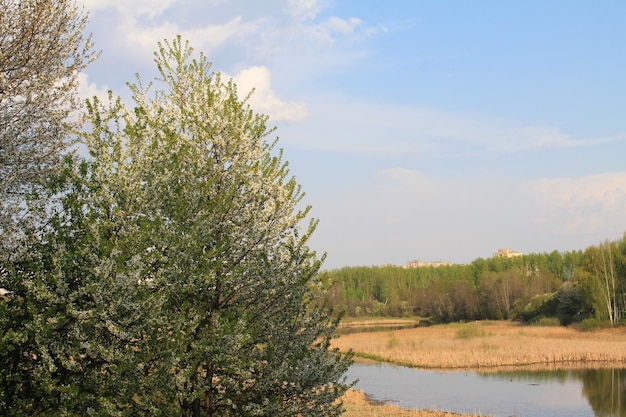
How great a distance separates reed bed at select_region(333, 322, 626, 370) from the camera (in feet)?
135

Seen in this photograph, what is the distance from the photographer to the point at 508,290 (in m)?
89.1

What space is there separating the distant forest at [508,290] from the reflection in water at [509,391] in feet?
23.5

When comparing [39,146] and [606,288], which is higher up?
[39,146]

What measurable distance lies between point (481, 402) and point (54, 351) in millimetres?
25352

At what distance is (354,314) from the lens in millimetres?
112562

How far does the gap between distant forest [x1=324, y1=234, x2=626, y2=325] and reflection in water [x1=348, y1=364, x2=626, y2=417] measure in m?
7.15

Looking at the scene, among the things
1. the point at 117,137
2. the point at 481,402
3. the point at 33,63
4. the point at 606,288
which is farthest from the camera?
the point at 606,288

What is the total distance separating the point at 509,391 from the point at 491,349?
14.4 m

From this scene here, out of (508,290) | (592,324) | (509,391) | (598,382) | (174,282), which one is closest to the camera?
(174,282)

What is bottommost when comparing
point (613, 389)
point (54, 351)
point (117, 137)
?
point (613, 389)

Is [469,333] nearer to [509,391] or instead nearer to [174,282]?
[509,391]

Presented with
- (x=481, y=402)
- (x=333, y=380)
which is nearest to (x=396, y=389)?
(x=481, y=402)

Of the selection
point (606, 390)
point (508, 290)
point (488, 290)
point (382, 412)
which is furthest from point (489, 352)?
point (488, 290)

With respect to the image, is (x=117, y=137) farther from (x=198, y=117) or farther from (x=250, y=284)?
(x=250, y=284)
